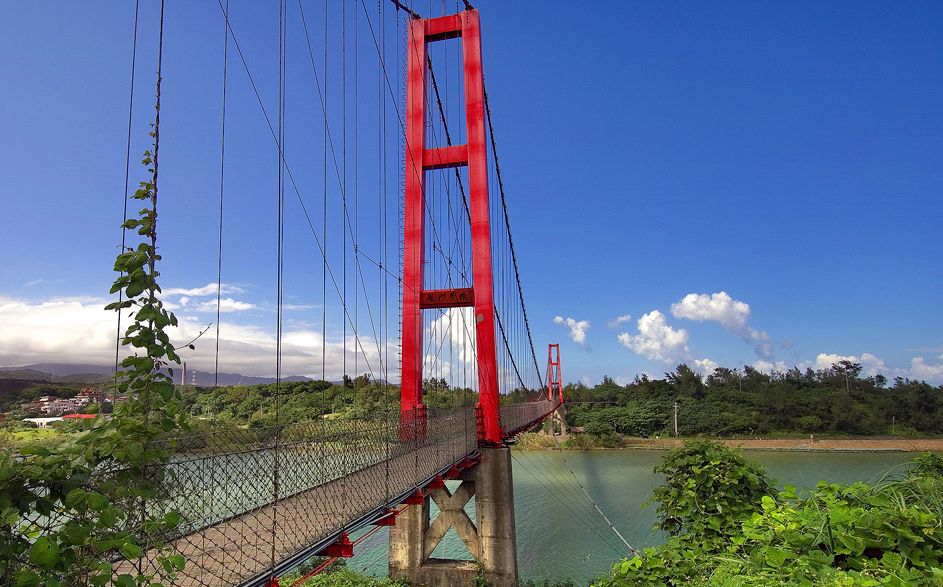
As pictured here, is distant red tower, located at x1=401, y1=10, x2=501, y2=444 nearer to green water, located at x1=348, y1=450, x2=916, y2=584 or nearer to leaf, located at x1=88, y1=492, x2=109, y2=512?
green water, located at x1=348, y1=450, x2=916, y2=584

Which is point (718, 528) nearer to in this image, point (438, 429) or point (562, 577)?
point (438, 429)

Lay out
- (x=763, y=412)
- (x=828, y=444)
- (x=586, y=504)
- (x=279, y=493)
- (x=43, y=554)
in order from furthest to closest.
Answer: (x=763, y=412) → (x=828, y=444) → (x=586, y=504) → (x=279, y=493) → (x=43, y=554)

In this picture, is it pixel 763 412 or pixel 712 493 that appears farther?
pixel 763 412

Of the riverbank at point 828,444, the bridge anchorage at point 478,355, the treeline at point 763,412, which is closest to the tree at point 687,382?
the treeline at point 763,412

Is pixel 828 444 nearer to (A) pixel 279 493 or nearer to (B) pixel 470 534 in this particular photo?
(B) pixel 470 534

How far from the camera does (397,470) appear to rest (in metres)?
4.12

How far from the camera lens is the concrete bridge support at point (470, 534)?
6781mm

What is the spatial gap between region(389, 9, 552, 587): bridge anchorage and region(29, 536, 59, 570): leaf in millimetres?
4883

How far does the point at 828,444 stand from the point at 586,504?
714 inches

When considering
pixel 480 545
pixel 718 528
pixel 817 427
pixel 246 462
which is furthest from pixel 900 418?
pixel 246 462

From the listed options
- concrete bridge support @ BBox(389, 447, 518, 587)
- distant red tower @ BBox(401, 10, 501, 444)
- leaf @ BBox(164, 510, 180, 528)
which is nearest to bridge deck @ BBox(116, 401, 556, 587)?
leaf @ BBox(164, 510, 180, 528)

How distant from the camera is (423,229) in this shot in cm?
770

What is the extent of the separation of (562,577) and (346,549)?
22.0 ft

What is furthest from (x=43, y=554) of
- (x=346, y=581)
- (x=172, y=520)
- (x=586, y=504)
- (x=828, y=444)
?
(x=828, y=444)
